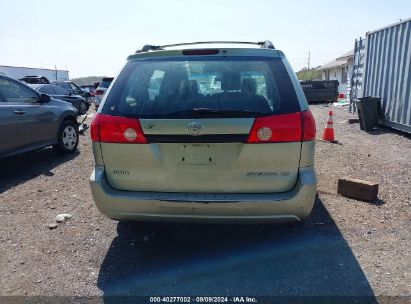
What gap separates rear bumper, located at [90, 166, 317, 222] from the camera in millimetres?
2916

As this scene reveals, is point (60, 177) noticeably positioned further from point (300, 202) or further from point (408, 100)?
point (408, 100)

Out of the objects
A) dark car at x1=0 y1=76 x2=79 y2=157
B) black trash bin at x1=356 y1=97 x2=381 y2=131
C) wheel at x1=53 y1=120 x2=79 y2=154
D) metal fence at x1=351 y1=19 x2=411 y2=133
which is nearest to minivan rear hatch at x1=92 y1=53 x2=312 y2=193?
dark car at x1=0 y1=76 x2=79 y2=157

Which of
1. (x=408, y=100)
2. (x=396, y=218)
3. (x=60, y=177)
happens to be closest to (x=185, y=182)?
(x=396, y=218)

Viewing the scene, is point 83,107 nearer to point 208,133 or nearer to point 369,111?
point 369,111

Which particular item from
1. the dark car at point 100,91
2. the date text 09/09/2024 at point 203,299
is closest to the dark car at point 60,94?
the dark car at point 100,91

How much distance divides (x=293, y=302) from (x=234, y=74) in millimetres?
1939

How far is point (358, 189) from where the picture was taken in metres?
4.73

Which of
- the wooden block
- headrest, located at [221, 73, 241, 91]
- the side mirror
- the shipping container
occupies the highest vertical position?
the shipping container

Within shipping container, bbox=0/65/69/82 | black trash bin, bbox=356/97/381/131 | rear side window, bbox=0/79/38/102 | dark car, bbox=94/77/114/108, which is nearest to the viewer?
rear side window, bbox=0/79/38/102

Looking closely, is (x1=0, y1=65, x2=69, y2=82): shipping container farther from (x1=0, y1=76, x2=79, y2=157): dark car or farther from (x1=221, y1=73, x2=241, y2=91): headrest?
(x1=221, y1=73, x2=241, y2=91): headrest

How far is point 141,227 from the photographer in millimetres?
4016

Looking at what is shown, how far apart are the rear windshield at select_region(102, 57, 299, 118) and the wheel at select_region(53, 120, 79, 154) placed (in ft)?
15.6

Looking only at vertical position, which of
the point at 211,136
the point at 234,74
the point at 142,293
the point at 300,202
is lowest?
the point at 142,293

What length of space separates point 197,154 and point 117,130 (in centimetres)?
71
